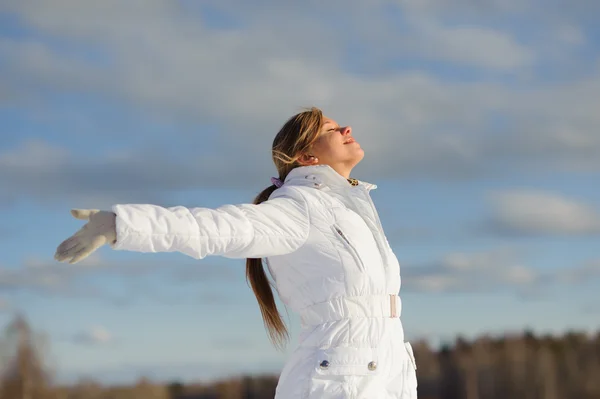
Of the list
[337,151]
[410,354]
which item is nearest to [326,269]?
[410,354]

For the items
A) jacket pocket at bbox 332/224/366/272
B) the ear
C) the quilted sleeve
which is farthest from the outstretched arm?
the ear

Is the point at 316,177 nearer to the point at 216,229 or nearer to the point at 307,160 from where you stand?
the point at 307,160

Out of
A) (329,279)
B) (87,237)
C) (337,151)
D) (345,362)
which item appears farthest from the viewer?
(337,151)

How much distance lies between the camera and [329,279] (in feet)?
12.5

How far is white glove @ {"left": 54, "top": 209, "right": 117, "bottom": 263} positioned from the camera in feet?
9.80

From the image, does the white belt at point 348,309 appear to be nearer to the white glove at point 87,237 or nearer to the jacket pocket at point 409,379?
the jacket pocket at point 409,379

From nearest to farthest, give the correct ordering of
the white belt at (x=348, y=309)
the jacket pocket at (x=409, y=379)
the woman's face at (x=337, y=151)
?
1. the white belt at (x=348, y=309)
2. the jacket pocket at (x=409, y=379)
3. the woman's face at (x=337, y=151)

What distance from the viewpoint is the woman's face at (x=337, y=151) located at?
→ 434 cm

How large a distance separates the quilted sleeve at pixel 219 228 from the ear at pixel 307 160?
0.44 meters

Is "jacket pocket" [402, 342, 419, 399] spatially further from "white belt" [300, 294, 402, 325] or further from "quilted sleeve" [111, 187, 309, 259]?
"quilted sleeve" [111, 187, 309, 259]

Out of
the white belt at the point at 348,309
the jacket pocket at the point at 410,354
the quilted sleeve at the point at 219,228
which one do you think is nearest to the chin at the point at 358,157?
the quilted sleeve at the point at 219,228

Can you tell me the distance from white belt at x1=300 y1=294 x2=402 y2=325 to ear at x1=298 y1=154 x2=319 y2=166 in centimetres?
85

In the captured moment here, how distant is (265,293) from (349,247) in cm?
73

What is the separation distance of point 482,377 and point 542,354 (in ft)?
9.31
